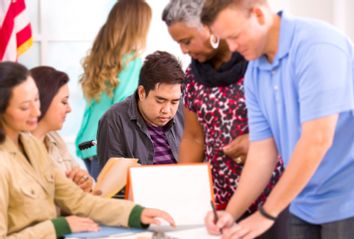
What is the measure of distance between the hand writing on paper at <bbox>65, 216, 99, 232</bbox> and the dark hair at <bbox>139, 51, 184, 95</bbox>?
75 cm

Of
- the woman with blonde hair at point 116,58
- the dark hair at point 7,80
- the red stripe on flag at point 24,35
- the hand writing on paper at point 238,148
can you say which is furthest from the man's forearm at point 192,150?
the red stripe on flag at point 24,35

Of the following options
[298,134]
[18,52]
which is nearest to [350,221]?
[298,134]

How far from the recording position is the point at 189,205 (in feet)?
6.46

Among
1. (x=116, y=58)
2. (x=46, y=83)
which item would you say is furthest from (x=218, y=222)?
(x=116, y=58)

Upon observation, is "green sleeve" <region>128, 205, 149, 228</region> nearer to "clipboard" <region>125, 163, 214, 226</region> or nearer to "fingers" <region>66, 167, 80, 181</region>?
"clipboard" <region>125, 163, 214, 226</region>

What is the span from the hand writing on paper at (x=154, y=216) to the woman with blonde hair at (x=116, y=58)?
127cm

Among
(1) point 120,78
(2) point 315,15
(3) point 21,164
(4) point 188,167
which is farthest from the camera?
(2) point 315,15

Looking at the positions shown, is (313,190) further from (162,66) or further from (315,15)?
(315,15)

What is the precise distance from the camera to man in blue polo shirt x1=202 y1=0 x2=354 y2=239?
1.52 meters

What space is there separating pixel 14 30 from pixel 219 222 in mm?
2558

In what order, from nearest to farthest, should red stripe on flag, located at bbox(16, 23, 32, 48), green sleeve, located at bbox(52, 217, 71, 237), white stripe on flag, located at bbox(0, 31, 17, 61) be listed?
1. green sleeve, located at bbox(52, 217, 71, 237)
2. white stripe on flag, located at bbox(0, 31, 17, 61)
3. red stripe on flag, located at bbox(16, 23, 32, 48)

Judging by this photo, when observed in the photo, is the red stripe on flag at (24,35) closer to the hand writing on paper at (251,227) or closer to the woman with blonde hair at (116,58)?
the woman with blonde hair at (116,58)

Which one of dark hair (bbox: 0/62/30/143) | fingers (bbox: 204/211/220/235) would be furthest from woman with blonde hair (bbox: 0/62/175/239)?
fingers (bbox: 204/211/220/235)

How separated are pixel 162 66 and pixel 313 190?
95cm
